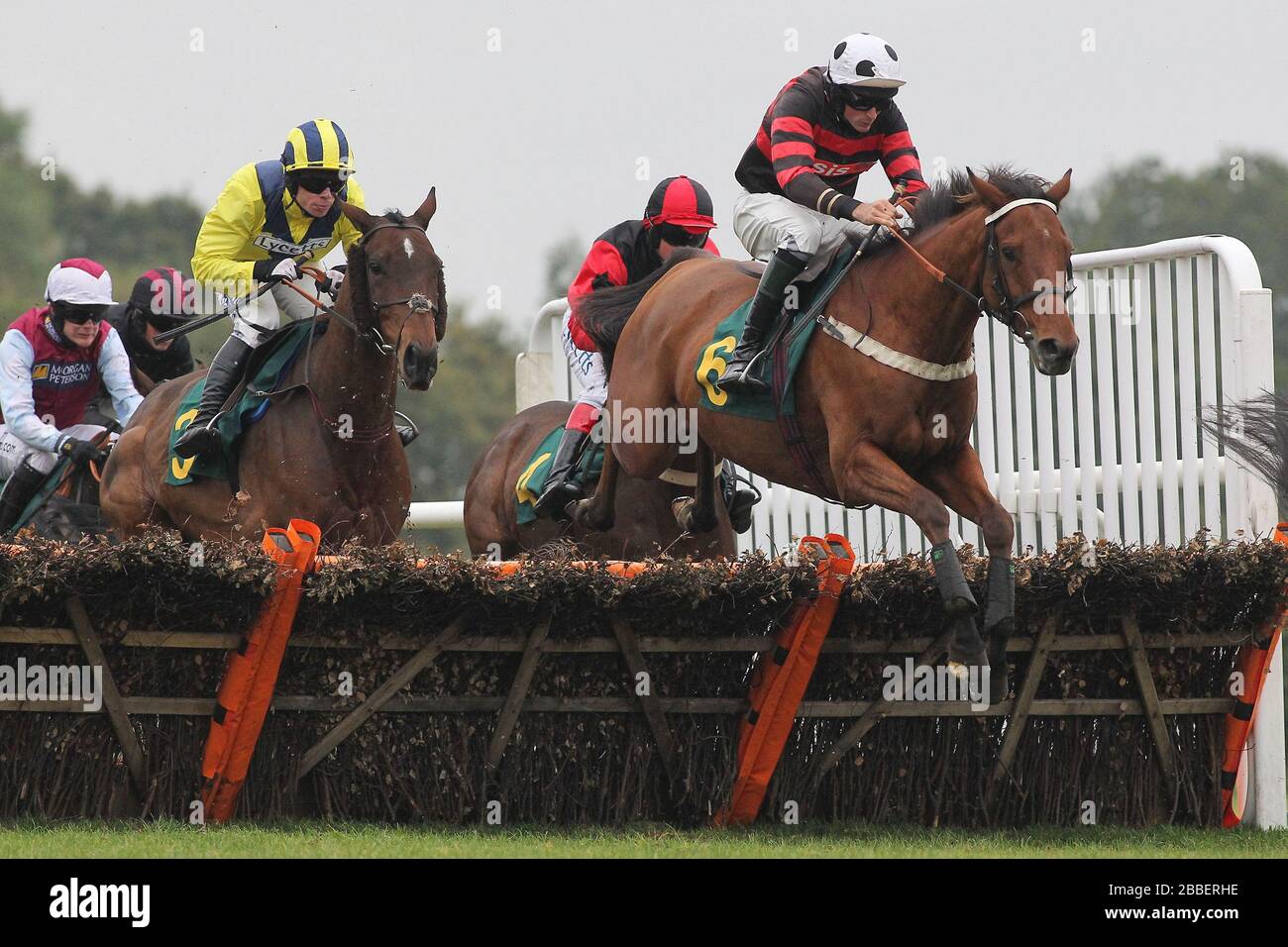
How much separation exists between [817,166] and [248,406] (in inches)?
112

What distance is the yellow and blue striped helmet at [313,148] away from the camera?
28.7ft

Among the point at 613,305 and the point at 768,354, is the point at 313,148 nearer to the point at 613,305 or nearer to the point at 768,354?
the point at 613,305

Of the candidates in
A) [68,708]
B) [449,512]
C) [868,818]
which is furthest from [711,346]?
[449,512]

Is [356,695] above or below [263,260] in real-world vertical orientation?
below

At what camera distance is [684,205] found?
379 inches

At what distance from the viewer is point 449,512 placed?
42.5 feet

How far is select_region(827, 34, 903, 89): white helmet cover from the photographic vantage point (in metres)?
7.88

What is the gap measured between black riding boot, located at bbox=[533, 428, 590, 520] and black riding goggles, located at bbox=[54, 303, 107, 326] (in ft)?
8.33

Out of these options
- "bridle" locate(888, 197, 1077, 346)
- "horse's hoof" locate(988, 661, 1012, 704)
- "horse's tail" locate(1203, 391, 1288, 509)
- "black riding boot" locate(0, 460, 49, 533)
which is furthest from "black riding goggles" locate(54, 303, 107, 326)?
"horse's tail" locate(1203, 391, 1288, 509)

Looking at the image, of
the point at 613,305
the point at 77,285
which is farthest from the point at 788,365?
the point at 77,285

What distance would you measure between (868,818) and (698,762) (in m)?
0.70

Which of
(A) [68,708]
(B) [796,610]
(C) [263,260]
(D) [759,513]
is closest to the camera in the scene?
(A) [68,708]

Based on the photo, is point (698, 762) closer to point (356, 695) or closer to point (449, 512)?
point (356, 695)

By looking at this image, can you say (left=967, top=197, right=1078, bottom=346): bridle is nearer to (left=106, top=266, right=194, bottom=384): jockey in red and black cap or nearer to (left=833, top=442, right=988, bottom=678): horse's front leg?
(left=833, top=442, right=988, bottom=678): horse's front leg
